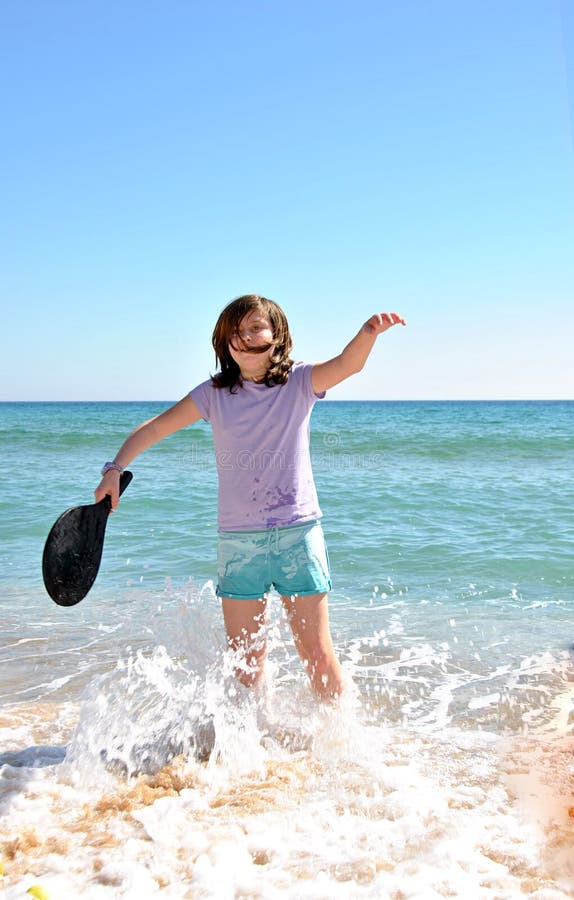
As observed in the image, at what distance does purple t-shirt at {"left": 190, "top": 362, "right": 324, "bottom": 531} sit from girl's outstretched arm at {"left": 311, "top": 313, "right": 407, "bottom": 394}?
14 cm

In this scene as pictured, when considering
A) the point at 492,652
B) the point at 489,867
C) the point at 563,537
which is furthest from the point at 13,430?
the point at 489,867

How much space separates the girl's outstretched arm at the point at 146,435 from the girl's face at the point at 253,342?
0.28m

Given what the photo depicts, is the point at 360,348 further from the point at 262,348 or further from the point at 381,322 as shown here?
the point at 262,348

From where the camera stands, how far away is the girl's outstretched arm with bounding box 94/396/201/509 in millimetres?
3018

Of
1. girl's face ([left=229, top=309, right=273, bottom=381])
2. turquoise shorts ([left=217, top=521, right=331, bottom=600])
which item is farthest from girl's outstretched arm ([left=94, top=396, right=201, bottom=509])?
turquoise shorts ([left=217, top=521, right=331, bottom=600])

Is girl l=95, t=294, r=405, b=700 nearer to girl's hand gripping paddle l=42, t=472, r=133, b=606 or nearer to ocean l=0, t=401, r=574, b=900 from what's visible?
girl's hand gripping paddle l=42, t=472, r=133, b=606

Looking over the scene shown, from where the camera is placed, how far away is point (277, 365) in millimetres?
2928

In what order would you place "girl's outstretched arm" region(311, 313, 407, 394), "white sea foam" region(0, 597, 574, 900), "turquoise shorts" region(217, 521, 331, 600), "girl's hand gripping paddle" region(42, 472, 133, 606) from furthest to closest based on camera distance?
"girl's hand gripping paddle" region(42, 472, 133, 606)
"turquoise shorts" region(217, 521, 331, 600)
"girl's outstretched arm" region(311, 313, 407, 394)
"white sea foam" region(0, 597, 574, 900)

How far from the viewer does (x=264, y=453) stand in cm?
290

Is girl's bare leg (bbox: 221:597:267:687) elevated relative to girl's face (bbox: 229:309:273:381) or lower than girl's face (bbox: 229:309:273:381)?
lower

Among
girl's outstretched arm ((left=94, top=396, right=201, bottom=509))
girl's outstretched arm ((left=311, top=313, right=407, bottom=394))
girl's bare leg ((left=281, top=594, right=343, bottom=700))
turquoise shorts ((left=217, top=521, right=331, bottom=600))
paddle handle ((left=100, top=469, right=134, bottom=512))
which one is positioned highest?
girl's outstretched arm ((left=311, top=313, right=407, bottom=394))

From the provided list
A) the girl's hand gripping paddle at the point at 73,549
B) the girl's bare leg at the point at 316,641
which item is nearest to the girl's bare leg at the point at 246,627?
the girl's bare leg at the point at 316,641

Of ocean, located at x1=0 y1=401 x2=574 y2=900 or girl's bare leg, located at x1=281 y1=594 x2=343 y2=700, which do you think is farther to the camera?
girl's bare leg, located at x1=281 y1=594 x2=343 y2=700

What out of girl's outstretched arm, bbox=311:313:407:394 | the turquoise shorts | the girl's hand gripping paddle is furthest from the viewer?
the girl's hand gripping paddle
